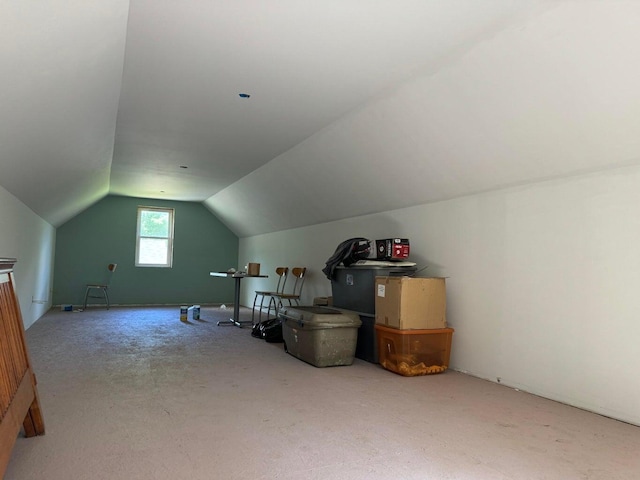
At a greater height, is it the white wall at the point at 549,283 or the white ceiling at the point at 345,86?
the white ceiling at the point at 345,86

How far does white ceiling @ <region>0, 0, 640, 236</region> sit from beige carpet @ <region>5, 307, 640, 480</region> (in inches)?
79.1

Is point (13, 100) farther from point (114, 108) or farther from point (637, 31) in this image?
point (637, 31)

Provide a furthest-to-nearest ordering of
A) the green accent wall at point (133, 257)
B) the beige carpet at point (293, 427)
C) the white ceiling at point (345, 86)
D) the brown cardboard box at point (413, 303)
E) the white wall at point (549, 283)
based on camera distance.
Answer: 1. the green accent wall at point (133, 257)
2. the brown cardboard box at point (413, 303)
3. the white wall at point (549, 283)
4. the white ceiling at point (345, 86)
5. the beige carpet at point (293, 427)

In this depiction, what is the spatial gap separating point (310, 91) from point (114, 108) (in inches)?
82.3

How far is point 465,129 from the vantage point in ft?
12.7

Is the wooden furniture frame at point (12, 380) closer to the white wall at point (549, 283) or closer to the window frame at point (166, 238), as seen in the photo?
the white wall at point (549, 283)

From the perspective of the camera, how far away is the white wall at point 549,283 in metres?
3.27

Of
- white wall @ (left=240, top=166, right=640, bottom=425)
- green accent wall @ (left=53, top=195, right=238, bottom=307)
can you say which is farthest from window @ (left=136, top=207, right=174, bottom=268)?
white wall @ (left=240, top=166, right=640, bottom=425)

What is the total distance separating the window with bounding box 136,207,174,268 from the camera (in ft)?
35.8

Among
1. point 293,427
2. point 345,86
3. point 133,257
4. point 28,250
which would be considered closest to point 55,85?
point 345,86

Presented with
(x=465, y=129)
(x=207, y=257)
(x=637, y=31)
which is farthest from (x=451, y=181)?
(x=207, y=257)

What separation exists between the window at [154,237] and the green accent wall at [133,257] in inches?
5.5

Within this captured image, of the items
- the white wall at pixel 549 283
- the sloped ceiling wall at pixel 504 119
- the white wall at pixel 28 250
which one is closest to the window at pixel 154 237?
the white wall at pixel 28 250

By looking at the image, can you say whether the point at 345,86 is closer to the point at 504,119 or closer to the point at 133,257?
the point at 504,119
